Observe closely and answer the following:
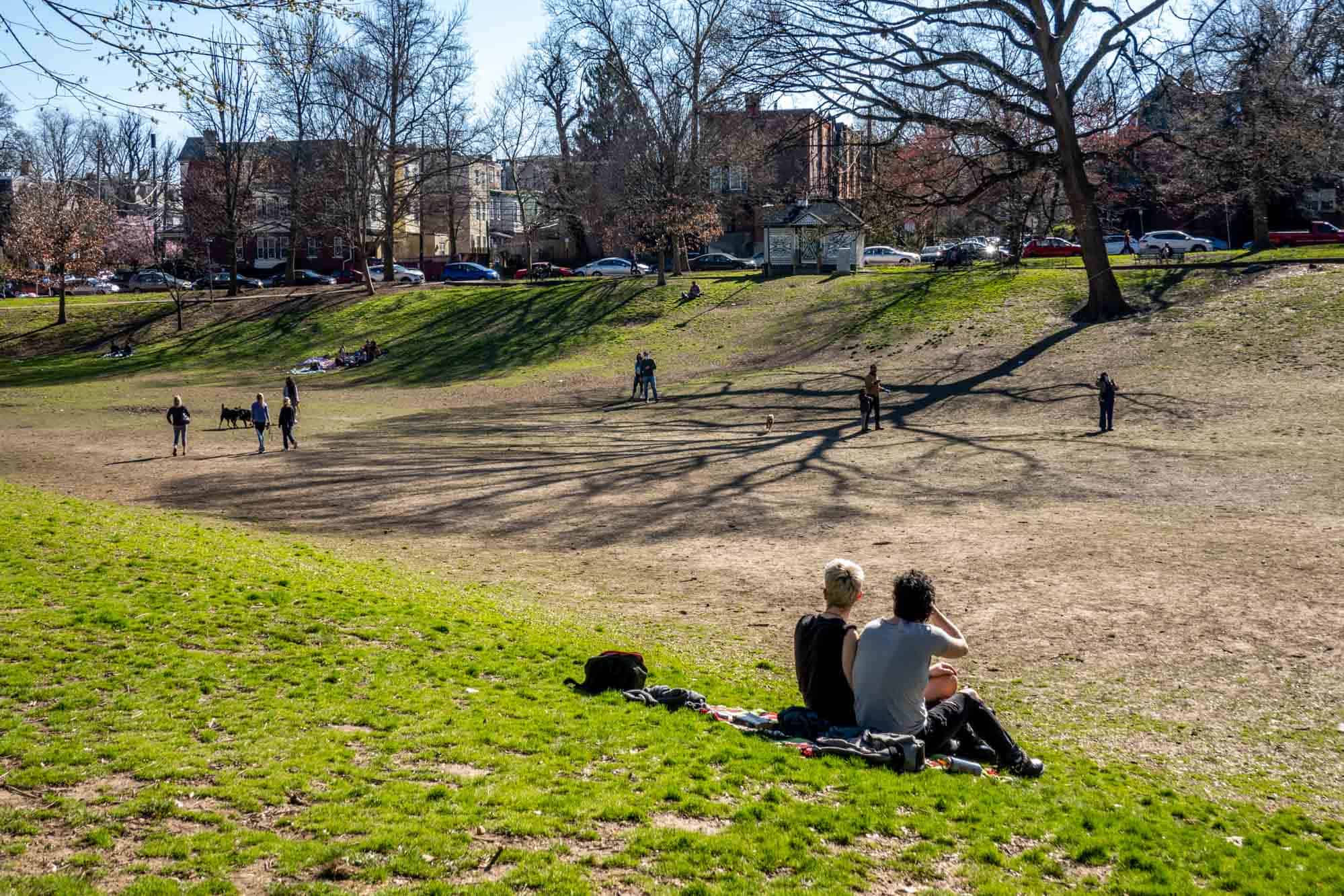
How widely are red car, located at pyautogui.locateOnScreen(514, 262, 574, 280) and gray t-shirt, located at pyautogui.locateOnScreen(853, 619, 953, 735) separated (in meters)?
62.0

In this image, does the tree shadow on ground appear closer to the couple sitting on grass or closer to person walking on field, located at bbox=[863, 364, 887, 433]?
person walking on field, located at bbox=[863, 364, 887, 433]

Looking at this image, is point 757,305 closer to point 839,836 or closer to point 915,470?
point 915,470

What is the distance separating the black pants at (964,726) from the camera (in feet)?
24.6

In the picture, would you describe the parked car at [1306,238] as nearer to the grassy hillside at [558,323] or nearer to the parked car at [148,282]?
the grassy hillside at [558,323]

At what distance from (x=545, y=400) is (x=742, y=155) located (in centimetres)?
2083

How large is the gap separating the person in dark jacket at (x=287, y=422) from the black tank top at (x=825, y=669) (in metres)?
21.8

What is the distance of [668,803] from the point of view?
266 inches

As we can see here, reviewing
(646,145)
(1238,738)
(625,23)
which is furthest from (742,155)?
(1238,738)

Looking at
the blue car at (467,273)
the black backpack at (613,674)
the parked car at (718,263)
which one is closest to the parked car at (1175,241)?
the parked car at (718,263)

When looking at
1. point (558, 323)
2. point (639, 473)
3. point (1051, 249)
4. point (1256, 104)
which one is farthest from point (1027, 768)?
point (1051, 249)

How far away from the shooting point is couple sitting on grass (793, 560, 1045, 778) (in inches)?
280

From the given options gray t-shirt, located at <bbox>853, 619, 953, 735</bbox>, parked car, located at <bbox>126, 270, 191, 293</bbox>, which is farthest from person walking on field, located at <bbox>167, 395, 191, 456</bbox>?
parked car, located at <bbox>126, 270, 191, 293</bbox>

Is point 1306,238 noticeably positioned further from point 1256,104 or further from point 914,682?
point 914,682

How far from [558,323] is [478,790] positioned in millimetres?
46814
